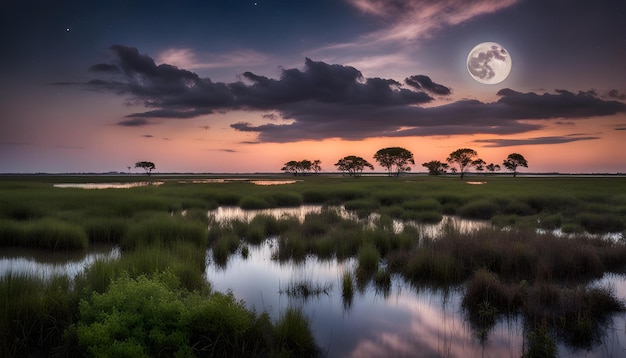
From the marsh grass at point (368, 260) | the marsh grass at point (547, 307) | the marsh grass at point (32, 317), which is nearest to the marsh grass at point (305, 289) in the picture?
the marsh grass at point (368, 260)

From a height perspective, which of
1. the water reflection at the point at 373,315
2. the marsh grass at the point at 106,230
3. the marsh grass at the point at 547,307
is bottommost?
the water reflection at the point at 373,315

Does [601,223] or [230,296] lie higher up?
[230,296]

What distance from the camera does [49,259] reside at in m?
13.2

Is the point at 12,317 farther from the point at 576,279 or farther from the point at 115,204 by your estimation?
the point at 115,204

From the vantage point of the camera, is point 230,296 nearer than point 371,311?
Yes

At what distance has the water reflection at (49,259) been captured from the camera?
1174cm

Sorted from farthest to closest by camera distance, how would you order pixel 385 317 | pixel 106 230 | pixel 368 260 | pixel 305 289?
pixel 106 230 → pixel 368 260 → pixel 305 289 → pixel 385 317

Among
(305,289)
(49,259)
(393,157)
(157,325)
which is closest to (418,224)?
(305,289)

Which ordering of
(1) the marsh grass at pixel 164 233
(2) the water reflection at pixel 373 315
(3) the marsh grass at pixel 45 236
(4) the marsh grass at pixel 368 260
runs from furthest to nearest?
(3) the marsh grass at pixel 45 236, (1) the marsh grass at pixel 164 233, (4) the marsh grass at pixel 368 260, (2) the water reflection at pixel 373 315

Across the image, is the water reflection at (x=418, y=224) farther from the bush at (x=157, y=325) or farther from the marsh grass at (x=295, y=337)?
the bush at (x=157, y=325)

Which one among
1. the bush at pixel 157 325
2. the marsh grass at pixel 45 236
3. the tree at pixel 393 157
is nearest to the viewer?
the bush at pixel 157 325

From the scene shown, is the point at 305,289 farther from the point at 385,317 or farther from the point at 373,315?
the point at 385,317

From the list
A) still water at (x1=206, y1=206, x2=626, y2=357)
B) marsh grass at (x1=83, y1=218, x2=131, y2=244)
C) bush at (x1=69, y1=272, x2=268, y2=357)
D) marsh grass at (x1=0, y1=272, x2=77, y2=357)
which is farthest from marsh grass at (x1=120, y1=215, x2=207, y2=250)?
bush at (x1=69, y1=272, x2=268, y2=357)

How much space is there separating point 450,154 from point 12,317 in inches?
5678
